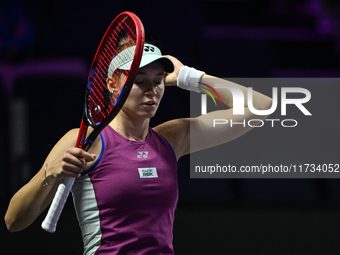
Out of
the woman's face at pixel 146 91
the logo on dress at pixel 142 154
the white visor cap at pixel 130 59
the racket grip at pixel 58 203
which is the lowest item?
the racket grip at pixel 58 203

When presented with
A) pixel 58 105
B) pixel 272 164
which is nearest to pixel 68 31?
pixel 58 105

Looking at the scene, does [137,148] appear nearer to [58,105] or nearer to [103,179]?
[103,179]

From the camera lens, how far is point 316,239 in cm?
222

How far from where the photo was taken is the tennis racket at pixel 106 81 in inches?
43.3

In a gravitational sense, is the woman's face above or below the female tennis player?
above

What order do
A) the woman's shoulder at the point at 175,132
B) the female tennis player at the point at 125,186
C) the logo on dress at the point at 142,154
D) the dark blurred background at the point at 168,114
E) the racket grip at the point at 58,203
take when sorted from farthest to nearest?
the dark blurred background at the point at 168,114 → the woman's shoulder at the point at 175,132 → the logo on dress at the point at 142,154 → the female tennis player at the point at 125,186 → the racket grip at the point at 58,203

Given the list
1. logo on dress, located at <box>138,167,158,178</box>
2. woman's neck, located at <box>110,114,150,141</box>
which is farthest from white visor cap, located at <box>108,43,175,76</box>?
logo on dress, located at <box>138,167,158,178</box>

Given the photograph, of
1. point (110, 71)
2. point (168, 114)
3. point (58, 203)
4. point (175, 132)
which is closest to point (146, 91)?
point (110, 71)

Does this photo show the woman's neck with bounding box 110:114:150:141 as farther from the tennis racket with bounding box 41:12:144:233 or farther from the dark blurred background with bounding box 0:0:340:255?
the dark blurred background with bounding box 0:0:340:255

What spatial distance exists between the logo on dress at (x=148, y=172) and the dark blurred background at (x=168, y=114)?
1.26 ft

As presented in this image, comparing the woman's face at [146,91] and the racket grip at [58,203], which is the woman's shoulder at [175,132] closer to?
the woman's face at [146,91]

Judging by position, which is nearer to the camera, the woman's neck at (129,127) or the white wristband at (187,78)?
the woman's neck at (129,127)

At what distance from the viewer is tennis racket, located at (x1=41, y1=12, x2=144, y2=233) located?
1101 millimetres

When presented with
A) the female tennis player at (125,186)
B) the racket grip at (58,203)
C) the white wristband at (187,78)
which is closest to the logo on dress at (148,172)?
the female tennis player at (125,186)
